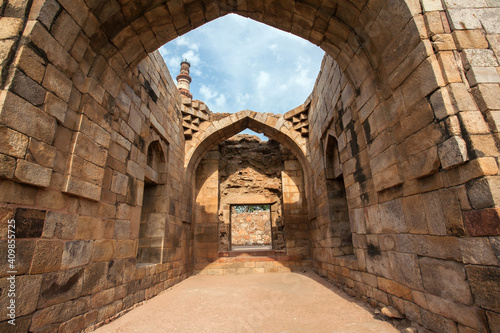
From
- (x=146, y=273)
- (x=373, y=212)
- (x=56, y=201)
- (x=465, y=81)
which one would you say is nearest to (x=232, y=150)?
(x=146, y=273)

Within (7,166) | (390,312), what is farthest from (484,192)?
(7,166)

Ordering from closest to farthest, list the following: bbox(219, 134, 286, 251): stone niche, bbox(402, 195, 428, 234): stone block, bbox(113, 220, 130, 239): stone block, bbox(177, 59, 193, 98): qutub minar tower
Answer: bbox(402, 195, 428, 234): stone block < bbox(113, 220, 130, 239): stone block < bbox(219, 134, 286, 251): stone niche < bbox(177, 59, 193, 98): qutub minar tower

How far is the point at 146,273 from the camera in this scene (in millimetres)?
4406

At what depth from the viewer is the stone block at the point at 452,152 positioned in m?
1.92

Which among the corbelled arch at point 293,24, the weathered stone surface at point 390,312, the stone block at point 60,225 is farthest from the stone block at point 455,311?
the stone block at point 60,225

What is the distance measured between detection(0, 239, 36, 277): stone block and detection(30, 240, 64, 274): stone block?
0.05 meters

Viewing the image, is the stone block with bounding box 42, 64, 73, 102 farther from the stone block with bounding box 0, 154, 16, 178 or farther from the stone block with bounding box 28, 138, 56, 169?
the stone block with bounding box 0, 154, 16, 178

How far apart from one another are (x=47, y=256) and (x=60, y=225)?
0.31 m

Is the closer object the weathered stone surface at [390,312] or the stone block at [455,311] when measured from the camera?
the stone block at [455,311]

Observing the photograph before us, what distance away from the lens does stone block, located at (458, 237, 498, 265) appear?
1758mm

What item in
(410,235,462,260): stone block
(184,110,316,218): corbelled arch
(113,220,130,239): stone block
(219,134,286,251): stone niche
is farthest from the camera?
(219,134,286,251): stone niche

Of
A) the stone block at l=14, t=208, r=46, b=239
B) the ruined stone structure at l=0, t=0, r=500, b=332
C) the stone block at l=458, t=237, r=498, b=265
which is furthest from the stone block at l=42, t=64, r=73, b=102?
the stone block at l=458, t=237, r=498, b=265

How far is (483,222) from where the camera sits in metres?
1.81

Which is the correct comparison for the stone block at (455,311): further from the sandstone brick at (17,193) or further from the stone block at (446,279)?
the sandstone brick at (17,193)
